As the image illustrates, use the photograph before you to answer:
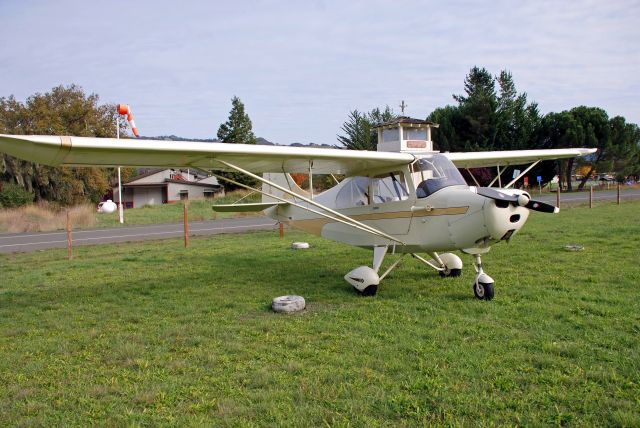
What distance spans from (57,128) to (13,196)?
637cm

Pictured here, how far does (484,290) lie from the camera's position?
23.7 feet

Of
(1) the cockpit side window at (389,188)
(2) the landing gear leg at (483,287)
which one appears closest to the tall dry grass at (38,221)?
(1) the cockpit side window at (389,188)

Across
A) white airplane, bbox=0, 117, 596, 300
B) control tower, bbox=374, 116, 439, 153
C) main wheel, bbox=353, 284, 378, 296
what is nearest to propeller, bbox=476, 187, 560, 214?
white airplane, bbox=0, 117, 596, 300

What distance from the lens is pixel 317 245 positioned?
47.7 feet

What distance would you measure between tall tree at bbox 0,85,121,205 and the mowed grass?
3526 cm

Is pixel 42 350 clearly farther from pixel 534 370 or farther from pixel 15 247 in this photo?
pixel 15 247

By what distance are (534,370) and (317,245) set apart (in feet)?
33.8

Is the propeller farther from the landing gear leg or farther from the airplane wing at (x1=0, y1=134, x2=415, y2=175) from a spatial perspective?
the airplane wing at (x1=0, y1=134, x2=415, y2=175)

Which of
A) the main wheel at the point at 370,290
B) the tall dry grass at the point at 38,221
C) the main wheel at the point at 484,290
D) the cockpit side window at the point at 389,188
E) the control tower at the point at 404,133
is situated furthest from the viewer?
the control tower at the point at 404,133

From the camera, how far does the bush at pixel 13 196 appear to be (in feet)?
127

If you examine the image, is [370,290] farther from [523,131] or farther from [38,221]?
[523,131]

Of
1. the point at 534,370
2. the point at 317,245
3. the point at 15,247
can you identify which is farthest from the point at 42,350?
the point at 15,247

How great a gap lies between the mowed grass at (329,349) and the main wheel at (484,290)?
18 centimetres

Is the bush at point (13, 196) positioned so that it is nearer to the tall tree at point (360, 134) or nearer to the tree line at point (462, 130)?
the tree line at point (462, 130)
